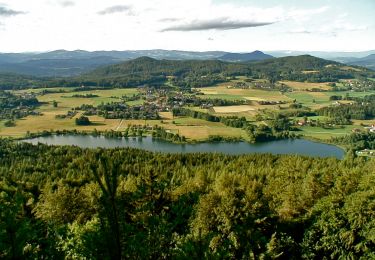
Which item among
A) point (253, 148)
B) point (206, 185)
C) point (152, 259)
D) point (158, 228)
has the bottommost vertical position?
point (253, 148)

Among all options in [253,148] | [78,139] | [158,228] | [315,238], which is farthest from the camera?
[78,139]

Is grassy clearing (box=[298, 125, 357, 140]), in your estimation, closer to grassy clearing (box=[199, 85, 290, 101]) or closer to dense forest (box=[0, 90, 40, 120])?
grassy clearing (box=[199, 85, 290, 101])

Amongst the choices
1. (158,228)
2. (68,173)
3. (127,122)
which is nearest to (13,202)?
(158,228)

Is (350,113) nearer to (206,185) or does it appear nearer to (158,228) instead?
(206,185)

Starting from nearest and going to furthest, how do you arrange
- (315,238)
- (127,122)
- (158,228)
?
(158,228), (315,238), (127,122)

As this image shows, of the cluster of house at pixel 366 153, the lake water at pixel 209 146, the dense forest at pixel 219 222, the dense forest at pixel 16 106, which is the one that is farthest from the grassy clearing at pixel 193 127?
the dense forest at pixel 219 222

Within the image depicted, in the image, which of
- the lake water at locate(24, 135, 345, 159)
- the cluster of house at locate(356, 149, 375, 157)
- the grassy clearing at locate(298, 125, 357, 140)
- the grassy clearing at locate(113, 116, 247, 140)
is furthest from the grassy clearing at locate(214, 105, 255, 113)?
the cluster of house at locate(356, 149, 375, 157)

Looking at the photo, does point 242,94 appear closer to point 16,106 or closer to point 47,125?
point 47,125

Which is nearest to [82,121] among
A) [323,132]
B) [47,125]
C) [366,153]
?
[47,125]

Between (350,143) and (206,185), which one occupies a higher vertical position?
(206,185)

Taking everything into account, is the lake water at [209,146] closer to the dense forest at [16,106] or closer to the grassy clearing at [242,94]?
the dense forest at [16,106]
